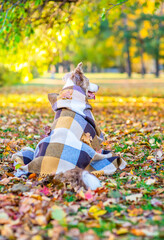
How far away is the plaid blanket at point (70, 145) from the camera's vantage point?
338 centimetres

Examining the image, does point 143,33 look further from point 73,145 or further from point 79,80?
point 73,145

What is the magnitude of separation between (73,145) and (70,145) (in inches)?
1.6

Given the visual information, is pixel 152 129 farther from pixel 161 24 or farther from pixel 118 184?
pixel 161 24

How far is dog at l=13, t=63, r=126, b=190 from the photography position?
11.0ft

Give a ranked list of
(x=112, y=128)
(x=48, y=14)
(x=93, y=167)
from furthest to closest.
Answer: (x=48, y=14), (x=112, y=128), (x=93, y=167)

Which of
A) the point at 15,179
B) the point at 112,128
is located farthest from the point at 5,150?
the point at 112,128

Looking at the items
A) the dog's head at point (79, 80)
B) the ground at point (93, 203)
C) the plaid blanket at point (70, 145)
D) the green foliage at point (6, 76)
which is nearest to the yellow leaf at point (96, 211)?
the ground at point (93, 203)

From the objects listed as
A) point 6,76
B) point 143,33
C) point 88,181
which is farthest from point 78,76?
→ point 143,33

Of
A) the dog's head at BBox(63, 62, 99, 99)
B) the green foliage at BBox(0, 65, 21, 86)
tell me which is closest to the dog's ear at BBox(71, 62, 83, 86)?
the dog's head at BBox(63, 62, 99, 99)

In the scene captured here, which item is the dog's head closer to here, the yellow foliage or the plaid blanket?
the plaid blanket

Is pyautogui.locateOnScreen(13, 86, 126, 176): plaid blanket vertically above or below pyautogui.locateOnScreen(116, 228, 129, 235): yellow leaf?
above

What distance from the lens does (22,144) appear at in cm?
526

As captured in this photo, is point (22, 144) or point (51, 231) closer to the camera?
point (51, 231)

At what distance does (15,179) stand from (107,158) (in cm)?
117
